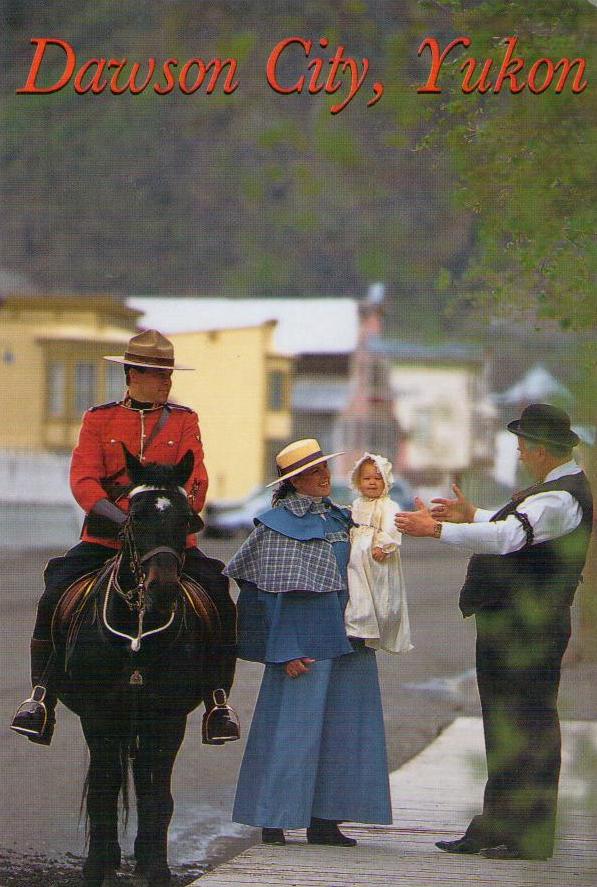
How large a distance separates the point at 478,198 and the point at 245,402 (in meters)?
3.70

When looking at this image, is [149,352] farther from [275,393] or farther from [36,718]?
[275,393]

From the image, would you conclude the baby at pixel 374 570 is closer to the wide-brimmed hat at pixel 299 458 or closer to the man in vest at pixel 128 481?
the wide-brimmed hat at pixel 299 458

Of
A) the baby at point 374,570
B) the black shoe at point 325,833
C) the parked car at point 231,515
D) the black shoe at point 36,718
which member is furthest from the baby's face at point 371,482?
the parked car at point 231,515

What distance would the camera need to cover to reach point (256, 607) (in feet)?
14.7

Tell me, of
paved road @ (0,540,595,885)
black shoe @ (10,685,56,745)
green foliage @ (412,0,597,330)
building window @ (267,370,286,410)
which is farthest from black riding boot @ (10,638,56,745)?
building window @ (267,370,286,410)

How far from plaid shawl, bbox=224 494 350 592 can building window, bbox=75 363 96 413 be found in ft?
12.4

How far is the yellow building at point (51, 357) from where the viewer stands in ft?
21.4

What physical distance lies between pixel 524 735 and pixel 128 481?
8.85 feet

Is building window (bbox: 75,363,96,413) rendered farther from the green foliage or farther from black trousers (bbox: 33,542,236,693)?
the green foliage

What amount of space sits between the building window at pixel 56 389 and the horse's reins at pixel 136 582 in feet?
14.9

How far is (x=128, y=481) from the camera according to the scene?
4.25 m

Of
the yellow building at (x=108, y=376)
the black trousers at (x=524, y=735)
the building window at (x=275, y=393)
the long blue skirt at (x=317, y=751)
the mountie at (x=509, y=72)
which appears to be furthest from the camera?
the building window at (x=275, y=393)

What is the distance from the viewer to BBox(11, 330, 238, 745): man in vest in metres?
4.19

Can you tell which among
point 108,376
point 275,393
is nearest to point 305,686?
point 275,393
